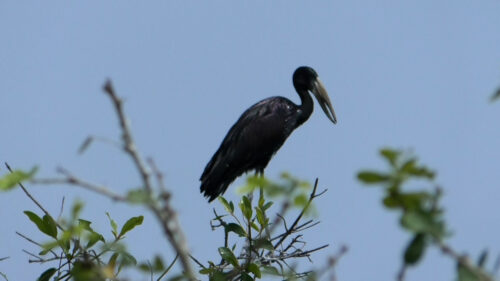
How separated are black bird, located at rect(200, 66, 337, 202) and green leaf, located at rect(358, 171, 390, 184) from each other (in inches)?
326

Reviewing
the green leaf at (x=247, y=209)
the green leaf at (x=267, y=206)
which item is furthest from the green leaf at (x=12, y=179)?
the green leaf at (x=267, y=206)

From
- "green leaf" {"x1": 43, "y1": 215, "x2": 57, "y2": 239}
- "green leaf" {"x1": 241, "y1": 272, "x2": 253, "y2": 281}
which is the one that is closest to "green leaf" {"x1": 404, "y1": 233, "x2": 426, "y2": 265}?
"green leaf" {"x1": 43, "y1": 215, "x2": 57, "y2": 239}

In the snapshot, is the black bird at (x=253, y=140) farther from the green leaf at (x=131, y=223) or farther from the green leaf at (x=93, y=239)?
the green leaf at (x=93, y=239)

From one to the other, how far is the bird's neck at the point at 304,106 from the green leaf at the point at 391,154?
9.55 m

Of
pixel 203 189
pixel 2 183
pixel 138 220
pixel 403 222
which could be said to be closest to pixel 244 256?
pixel 138 220

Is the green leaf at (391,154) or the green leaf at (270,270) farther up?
the green leaf at (270,270)

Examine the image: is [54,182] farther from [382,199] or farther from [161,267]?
[382,199]

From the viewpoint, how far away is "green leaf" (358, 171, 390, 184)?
1.86 meters

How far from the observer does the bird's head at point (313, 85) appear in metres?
12.0

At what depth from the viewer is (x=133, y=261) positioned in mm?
4746

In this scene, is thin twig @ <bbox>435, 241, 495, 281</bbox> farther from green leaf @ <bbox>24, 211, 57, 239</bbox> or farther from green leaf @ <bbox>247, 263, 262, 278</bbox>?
green leaf @ <bbox>247, 263, 262, 278</bbox>

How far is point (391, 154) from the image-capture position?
1892 millimetres

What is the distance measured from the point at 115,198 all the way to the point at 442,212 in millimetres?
639

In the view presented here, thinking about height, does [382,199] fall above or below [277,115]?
below
